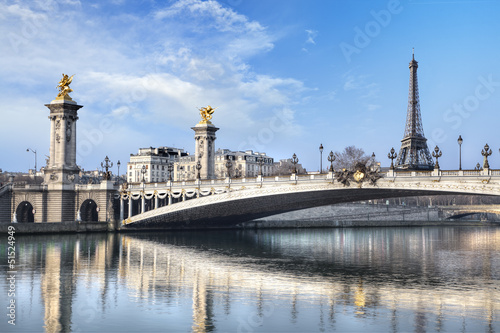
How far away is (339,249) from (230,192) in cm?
1399

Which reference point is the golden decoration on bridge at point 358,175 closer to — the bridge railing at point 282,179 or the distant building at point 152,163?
the bridge railing at point 282,179

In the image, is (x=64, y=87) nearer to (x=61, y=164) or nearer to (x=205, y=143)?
(x=61, y=164)

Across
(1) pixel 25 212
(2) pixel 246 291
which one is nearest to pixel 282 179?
(2) pixel 246 291

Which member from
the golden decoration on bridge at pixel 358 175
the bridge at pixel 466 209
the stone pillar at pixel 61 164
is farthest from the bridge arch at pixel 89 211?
the bridge at pixel 466 209

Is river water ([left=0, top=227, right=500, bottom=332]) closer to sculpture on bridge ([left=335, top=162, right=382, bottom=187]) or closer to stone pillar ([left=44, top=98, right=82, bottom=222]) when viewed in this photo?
sculpture on bridge ([left=335, top=162, right=382, bottom=187])

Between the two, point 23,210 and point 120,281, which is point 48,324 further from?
point 23,210

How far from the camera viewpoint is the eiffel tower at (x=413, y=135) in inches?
4820

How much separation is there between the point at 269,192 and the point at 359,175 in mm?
9247

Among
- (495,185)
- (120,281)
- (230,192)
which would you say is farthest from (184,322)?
(230,192)

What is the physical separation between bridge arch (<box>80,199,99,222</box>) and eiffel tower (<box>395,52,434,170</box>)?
232 feet

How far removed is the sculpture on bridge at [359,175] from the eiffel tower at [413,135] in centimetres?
7441

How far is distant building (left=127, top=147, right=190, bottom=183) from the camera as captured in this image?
156875 millimetres

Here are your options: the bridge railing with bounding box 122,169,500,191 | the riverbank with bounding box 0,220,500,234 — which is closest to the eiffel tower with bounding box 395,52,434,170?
the riverbank with bounding box 0,220,500,234

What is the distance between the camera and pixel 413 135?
123 m
